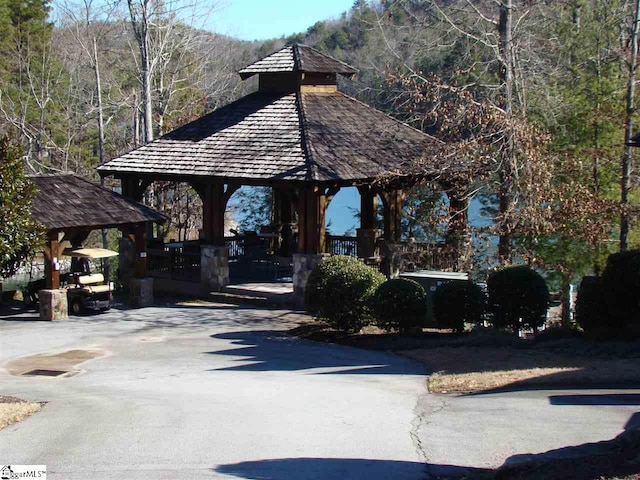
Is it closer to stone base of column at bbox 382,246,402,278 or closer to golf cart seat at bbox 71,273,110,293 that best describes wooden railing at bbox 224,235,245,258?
stone base of column at bbox 382,246,402,278

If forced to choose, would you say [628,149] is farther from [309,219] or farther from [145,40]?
[145,40]

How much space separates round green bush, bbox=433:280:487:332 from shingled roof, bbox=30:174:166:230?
900cm

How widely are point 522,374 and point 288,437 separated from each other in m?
5.31

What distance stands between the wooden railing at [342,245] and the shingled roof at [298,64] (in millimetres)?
5289

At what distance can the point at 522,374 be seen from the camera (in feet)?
49.0

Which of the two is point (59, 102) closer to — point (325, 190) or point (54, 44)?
point (54, 44)

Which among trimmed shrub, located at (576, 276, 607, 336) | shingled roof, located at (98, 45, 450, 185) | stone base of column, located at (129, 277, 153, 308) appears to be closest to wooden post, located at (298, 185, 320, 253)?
shingled roof, located at (98, 45, 450, 185)

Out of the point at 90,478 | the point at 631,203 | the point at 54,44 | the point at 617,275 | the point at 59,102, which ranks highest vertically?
the point at 54,44

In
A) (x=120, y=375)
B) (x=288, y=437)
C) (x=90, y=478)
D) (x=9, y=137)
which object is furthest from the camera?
(x=120, y=375)

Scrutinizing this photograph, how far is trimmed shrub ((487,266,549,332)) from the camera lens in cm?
1877

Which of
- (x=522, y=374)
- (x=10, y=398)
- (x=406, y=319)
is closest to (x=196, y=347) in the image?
(x=406, y=319)

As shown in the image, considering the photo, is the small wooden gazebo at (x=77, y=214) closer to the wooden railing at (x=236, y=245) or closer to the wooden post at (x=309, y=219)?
the wooden post at (x=309, y=219)

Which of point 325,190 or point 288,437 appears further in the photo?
point 325,190

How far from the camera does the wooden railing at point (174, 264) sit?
26938mm
